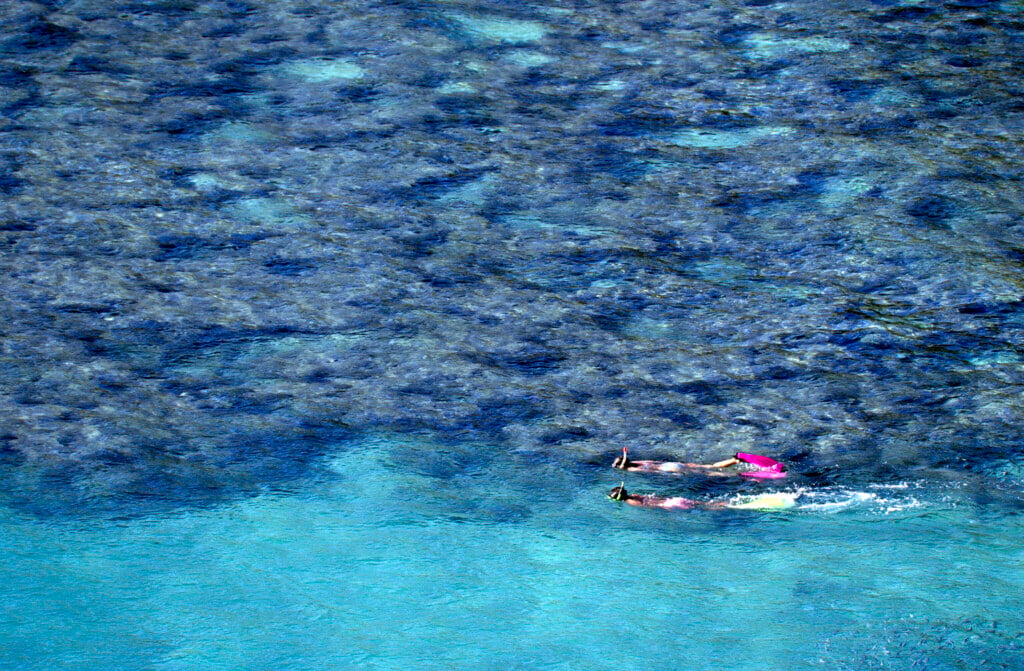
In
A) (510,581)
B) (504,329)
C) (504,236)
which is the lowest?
(510,581)

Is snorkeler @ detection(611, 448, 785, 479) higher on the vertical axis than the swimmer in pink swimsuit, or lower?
higher

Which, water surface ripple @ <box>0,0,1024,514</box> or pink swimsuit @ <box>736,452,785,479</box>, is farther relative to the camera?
water surface ripple @ <box>0,0,1024,514</box>

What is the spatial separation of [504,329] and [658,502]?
87cm

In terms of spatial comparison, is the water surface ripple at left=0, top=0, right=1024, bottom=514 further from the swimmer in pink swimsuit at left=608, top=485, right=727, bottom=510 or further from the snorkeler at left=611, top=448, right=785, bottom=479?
the swimmer in pink swimsuit at left=608, top=485, right=727, bottom=510

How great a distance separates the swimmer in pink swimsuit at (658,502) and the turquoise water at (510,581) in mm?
28

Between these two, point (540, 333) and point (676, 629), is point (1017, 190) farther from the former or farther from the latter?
point (676, 629)

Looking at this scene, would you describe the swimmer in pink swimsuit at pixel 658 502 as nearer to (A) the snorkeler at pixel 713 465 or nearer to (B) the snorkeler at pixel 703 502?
(B) the snorkeler at pixel 703 502

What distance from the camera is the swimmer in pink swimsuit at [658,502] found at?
2615 mm

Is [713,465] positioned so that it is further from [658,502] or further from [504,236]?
[504,236]

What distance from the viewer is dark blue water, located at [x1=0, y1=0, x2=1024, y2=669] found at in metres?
2.30

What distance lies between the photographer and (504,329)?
326cm

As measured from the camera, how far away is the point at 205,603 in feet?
Answer: 7.50

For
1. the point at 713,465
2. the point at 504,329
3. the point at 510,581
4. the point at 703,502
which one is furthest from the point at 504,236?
the point at 510,581

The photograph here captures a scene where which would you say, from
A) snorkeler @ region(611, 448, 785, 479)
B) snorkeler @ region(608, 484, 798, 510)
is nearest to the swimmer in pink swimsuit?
snorkeler @ region(608, 484, 798, 510)
